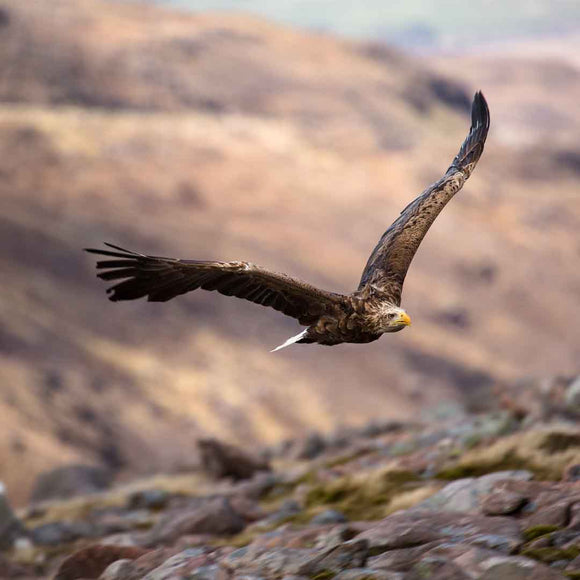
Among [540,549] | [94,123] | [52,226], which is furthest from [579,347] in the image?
[540,549]

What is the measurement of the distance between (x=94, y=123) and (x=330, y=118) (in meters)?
26.9

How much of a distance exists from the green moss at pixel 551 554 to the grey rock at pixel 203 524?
686cm

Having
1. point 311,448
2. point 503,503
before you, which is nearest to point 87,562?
point 503,503

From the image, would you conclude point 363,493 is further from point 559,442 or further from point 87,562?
point 87,562

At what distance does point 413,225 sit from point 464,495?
3641 mm

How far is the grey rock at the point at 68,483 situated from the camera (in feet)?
106

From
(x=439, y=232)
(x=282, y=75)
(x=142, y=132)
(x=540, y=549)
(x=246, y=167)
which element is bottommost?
(x=540, y=549)

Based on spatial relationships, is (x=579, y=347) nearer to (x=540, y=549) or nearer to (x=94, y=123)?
(x=94, y=123)

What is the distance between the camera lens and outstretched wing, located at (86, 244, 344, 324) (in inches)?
415

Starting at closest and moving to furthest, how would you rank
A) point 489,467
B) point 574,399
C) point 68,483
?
point 489,467, point 574,399, point 68,483

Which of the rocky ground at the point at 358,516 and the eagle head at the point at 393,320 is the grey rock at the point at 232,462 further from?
the eagle head at the point at 393,320

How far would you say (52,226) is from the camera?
6944cm

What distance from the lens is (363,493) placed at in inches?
636

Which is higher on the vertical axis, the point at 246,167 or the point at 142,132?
the point at 142,132
